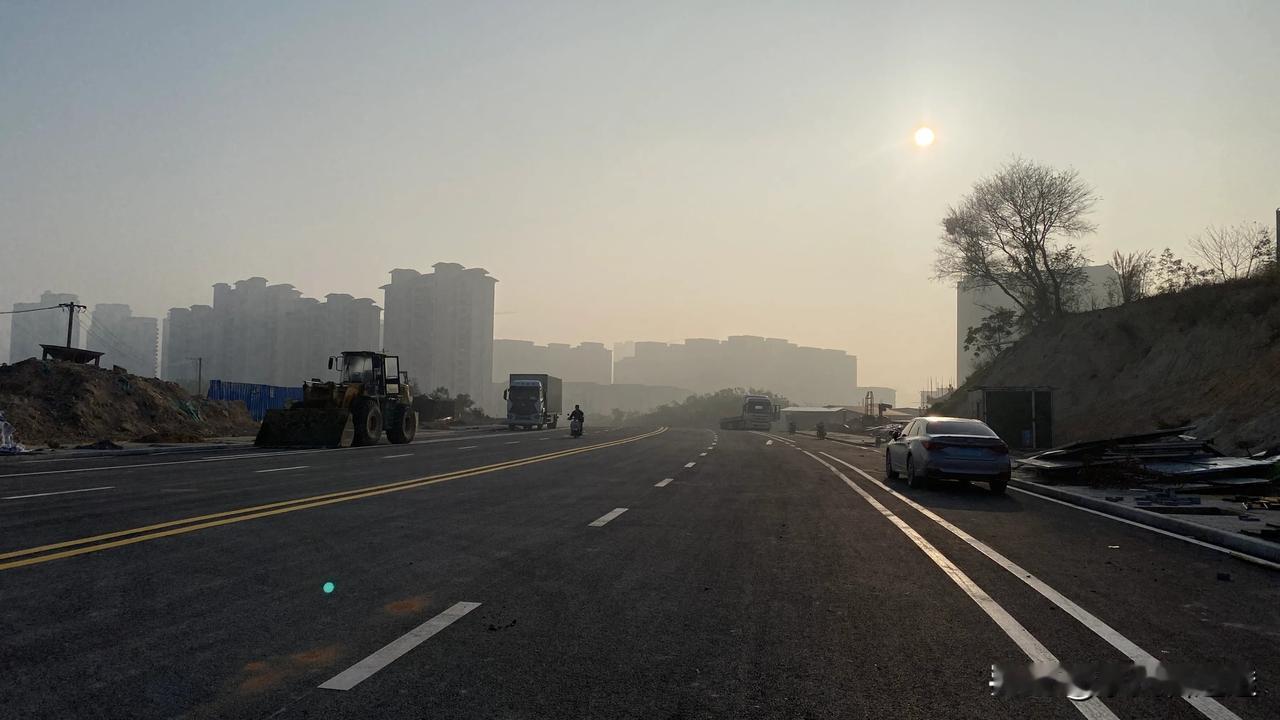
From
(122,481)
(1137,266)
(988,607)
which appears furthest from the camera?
(1137,266)

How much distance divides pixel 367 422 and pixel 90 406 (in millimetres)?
14141

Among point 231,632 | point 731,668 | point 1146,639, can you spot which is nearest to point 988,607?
point 1146,639

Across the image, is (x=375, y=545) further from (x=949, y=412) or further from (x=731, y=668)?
(x=949, y=412)

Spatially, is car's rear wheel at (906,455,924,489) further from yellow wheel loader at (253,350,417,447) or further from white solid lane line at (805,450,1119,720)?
yellow wheel loader at (253,350,417,447)

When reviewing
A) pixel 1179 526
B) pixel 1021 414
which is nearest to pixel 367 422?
pixel 1021 414

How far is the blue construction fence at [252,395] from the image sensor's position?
47781mm

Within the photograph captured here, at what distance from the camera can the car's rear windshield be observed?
1672cm

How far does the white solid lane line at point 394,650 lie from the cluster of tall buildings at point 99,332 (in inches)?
5361

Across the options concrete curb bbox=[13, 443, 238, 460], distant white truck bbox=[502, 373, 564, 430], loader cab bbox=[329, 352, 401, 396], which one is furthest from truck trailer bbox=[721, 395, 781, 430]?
concrete curb bbox=[13, 443, 238, 460]

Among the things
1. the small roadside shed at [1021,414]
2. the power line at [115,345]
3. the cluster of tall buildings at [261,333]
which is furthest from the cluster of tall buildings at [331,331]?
the small roadside shed at [1021,414]

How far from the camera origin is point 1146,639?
5488mm

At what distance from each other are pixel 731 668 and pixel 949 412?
57851mm

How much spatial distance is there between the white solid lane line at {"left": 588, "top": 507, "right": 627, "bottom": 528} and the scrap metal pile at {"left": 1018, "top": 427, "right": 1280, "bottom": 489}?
447 inches

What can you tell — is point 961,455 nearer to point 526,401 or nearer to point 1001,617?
point 1001,617
